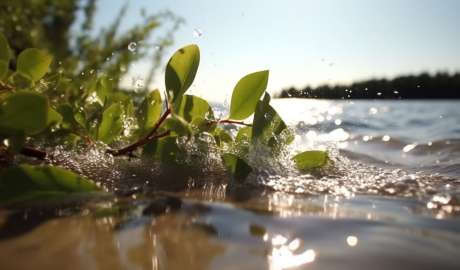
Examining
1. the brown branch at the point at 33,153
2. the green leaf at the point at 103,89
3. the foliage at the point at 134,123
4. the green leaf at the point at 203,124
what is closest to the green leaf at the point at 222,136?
the foliage at the point at 134,123

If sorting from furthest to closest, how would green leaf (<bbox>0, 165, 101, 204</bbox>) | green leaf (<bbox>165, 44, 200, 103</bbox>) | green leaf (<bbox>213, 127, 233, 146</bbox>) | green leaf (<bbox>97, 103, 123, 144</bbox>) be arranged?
green leaf (<bbox>213, 127, 233, 146</bbox>) < green leaf (<bbox>97, 103, 123, 144</bbox>) < green leaf (<bbox>165, 44, 200, 103</bbox>) < green leaf (<bbox>0, 165, 101, 204</bbox>)

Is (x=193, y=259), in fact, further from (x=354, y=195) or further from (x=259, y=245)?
(x=354, y=195)

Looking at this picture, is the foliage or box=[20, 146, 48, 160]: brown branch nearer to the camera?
the foliage

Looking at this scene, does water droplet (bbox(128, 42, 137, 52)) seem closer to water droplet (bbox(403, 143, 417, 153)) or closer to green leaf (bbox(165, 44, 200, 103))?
green leaf (bbox(165, 44, 200, 103))

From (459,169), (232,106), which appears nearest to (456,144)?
(459,169)

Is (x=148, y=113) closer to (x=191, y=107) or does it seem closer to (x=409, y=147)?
(x=191, y=107)

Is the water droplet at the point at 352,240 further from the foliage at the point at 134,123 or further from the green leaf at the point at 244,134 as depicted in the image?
the green leaf at the point at 244,134

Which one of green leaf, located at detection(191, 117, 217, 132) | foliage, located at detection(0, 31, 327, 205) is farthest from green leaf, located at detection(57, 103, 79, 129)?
green leaf, located at detection(191, 117, 217, 132)
